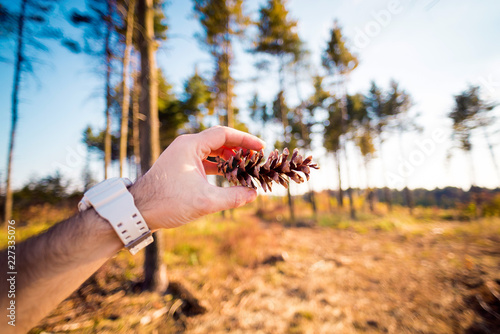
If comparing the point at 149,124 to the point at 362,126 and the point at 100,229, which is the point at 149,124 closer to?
the point at 100,229

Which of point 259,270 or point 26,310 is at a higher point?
point 26,310

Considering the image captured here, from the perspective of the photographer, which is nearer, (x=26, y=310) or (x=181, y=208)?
(x=26, y=310)

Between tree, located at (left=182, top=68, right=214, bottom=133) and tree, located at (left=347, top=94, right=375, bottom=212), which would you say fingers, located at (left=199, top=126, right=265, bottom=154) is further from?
tree, located at (left=347, top=94, right=375, bottom=212)

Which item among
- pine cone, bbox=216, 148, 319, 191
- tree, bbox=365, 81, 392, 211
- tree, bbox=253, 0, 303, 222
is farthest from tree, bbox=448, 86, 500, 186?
pine cone, bbox=216, 148, 319, 191

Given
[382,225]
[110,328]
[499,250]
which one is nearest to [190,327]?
[110,328]

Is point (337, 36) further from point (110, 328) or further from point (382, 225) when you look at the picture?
point (110, 328)

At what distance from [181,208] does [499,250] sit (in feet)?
31.4

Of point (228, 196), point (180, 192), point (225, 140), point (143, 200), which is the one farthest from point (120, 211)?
point (225, 140)

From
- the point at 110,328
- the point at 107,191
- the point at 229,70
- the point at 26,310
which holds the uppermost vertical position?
the point at 229,70

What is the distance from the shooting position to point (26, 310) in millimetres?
1036

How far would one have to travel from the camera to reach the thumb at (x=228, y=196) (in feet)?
4.54

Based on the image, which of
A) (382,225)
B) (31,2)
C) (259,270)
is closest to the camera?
(259,270)

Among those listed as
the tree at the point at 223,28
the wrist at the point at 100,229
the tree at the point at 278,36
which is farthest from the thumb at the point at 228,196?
the tree at the point at 278,36

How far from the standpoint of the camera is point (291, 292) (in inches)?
158
